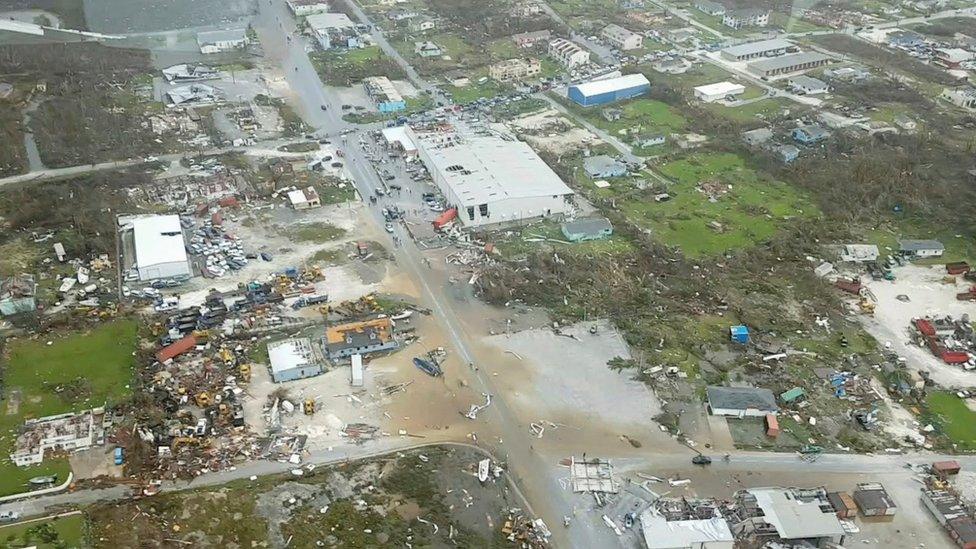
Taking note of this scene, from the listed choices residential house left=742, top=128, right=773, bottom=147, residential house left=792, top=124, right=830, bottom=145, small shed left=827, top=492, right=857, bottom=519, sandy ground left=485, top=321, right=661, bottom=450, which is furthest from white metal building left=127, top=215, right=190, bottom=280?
residential house left=792, top=124, right=830, bottom=145

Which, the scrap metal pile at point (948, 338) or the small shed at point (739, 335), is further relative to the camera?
the small shed at point (739, 335)

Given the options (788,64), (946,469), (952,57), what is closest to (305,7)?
(788,64)

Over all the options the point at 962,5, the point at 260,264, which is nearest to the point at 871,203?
the point at 260,264

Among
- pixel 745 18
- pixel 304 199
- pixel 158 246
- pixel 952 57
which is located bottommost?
pixel 304 199

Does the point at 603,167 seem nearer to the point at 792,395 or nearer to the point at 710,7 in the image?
the point at 792,395

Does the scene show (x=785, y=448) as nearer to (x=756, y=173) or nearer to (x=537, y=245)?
(x=537, y=245)

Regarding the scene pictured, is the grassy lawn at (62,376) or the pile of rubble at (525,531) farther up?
the grassy lawn at (62,376)

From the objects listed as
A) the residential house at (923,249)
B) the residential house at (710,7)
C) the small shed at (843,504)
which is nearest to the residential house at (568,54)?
the residential house at (710,7)

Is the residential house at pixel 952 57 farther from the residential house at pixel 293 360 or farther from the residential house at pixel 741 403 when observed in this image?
the residential house at pixel 293 360
